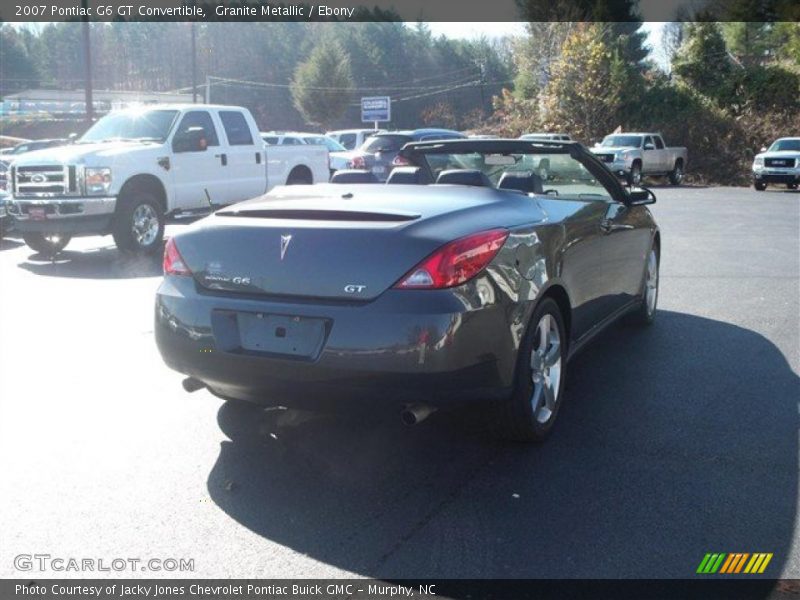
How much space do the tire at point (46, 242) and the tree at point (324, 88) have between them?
5519cm

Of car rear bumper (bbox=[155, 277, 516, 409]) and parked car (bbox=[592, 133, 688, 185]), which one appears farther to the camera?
parked car (bbox=[592, 133, 688, 185])

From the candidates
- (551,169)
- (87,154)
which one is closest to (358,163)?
(87,154)

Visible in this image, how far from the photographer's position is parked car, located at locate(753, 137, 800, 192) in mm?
28797

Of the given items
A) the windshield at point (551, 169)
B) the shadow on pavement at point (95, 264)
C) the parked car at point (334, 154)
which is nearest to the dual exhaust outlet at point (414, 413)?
the windshield at point (551, 169)

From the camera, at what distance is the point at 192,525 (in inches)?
145

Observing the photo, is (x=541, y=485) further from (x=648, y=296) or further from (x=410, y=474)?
(x=648, y=296)

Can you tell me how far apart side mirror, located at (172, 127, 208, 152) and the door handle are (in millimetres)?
8336

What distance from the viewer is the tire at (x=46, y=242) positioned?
1237 cm

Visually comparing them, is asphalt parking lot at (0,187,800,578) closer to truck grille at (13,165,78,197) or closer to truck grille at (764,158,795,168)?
truck grille at (13,165,78,197)


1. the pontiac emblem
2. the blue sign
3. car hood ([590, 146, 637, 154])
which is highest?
the blue sign

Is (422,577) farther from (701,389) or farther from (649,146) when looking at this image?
(649,146)

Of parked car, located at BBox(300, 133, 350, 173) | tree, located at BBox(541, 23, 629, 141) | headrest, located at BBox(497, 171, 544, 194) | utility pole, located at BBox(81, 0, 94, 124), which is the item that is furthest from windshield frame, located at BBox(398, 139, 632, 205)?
tree, located at BBox(541, 23, 629, 141)

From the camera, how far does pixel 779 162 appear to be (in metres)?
29.2

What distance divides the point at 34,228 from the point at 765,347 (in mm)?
9253
